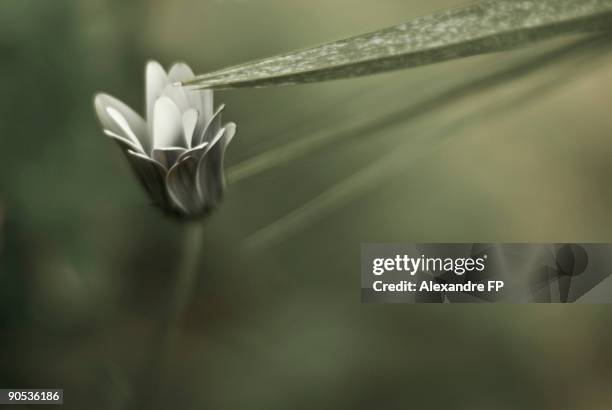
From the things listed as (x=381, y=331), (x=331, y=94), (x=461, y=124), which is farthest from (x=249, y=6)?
(x=381, y=331)

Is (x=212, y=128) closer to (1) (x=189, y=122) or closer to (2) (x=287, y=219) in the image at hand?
(1) (x=189, y=122)

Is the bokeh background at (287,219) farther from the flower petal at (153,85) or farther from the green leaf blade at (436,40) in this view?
the green leaf blade at (436,40)

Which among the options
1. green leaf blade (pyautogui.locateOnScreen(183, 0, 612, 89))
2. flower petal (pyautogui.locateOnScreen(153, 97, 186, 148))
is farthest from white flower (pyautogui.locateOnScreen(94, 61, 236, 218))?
green leaf blade (pyautogui.locateOnScreen(183, 0, 612, 89))

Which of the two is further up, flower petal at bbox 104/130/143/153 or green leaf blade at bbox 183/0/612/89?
flower petal at bbox 104/130/143/153

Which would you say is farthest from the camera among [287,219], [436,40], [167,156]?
[287,219]

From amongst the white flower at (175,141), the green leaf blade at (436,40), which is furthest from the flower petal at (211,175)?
the green leaf blade at (436,40)

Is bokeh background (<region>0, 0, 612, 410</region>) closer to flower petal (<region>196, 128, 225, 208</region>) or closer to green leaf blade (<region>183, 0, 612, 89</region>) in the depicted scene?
flower petal (<region>196, 128, 225, 208</region>)

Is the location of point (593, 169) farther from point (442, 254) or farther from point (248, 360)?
point (248, 360)

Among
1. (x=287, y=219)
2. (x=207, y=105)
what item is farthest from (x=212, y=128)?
(x=287, y=219)
